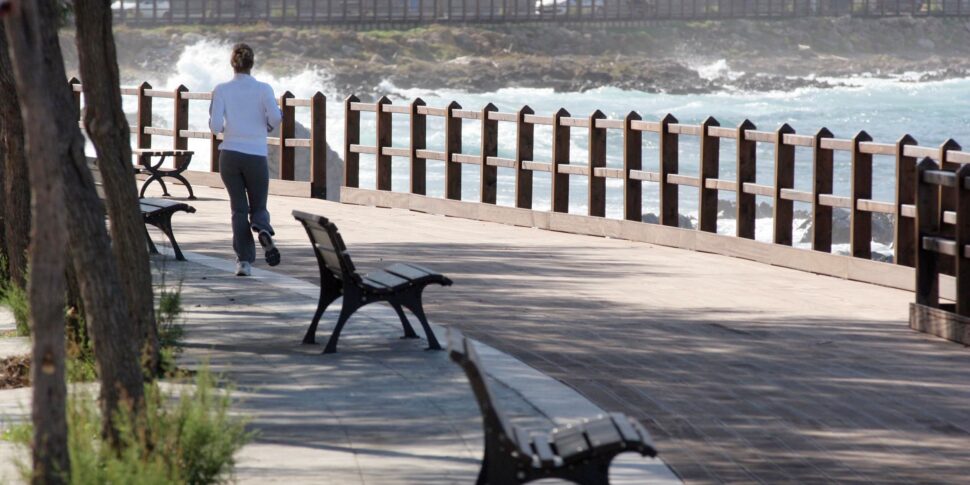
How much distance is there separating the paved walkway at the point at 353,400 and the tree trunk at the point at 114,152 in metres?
0.46

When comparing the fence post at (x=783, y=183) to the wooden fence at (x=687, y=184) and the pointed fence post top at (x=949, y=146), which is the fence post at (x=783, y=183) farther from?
the pointed fence post top at (x=949, y=146)

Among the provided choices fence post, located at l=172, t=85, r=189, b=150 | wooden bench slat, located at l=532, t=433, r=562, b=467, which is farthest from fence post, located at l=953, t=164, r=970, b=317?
fence post, located at l=172, t=85, r=189, b=150

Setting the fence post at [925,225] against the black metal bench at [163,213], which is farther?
the black metal bench at [163,213]

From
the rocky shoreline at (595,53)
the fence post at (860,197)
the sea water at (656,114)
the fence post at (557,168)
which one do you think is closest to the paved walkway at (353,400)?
the fence post at (860,197)

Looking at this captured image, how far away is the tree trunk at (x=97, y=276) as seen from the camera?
6297 mm

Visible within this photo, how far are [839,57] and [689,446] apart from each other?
109m

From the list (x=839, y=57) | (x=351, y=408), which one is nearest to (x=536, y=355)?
(x=351, y=408)

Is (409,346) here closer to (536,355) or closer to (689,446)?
(536,355)

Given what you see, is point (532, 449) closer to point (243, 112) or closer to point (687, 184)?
point (243, 112)

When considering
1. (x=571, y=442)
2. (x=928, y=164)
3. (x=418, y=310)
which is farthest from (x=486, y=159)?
(x=571, y=442)

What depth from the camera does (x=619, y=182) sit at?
44.8 metres

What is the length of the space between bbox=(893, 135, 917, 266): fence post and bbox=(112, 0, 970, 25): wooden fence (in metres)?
79.2

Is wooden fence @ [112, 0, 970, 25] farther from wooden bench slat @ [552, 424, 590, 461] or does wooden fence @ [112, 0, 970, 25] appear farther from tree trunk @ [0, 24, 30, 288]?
wooden bench slat @ [552, 424, 590, 461]

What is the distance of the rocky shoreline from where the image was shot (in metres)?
88.3
